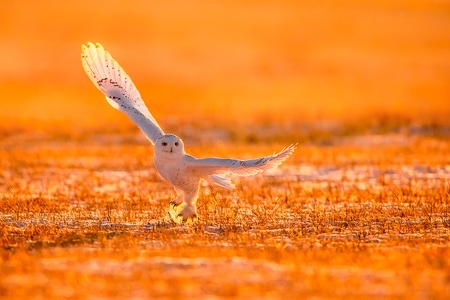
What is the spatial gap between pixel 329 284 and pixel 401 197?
5.79 m

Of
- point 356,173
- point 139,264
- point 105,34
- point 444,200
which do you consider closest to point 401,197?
point 444,200

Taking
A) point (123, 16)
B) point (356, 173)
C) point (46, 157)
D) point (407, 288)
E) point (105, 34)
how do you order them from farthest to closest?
point (123, 16) → point (105, 34) → point (46, 157) → point (356, 173) → point (407, 288)

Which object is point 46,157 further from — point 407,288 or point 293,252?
point 407,288

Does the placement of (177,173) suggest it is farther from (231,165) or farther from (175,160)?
(231,165)

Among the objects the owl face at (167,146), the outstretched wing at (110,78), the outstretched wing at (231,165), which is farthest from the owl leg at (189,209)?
the outstretched wing at (110,78)

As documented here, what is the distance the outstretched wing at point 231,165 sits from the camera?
1141 cm

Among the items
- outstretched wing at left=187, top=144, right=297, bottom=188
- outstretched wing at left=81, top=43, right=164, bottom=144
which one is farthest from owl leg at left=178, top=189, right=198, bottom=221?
outstretched wing at left=81, top=43, right=164, bottom=144

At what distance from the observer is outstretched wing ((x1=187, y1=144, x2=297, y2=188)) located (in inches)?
449

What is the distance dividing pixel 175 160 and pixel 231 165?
623mm

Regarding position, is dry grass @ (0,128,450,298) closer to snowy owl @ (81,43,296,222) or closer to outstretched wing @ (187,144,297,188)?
snowy owl @ (81,43,296,222)

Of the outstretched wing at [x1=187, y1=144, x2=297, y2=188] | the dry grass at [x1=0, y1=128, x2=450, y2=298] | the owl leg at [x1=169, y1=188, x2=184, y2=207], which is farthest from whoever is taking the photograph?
the owl leg at [x1=169, y1=188, x2=184, y2=207]

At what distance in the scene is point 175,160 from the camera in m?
11.6

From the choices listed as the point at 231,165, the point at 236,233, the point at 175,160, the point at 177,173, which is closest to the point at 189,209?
the point at 177,173

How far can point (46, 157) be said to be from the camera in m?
20.6
